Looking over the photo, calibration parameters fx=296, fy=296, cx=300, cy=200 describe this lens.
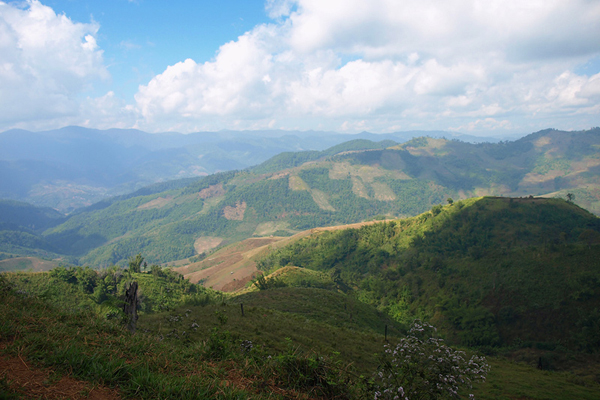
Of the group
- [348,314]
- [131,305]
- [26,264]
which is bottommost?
[26,264]

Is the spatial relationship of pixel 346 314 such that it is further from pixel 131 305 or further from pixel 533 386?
pixel 131 305

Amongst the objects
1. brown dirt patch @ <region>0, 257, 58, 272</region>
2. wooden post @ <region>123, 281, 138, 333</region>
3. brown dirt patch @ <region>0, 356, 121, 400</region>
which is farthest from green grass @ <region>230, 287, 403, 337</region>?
brown dirt patch @ <region>0, 257, 58, 272</region>

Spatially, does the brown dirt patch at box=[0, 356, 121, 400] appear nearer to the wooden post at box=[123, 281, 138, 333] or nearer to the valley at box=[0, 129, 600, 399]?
the valley at box=[0, 129, 600, 399]

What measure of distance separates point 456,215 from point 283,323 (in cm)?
5728

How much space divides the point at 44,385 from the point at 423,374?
6.50 meters

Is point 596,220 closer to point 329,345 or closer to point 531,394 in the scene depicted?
point 531,394

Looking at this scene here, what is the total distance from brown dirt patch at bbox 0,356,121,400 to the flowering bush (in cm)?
460

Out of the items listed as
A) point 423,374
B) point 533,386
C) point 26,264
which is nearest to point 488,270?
point 533,386

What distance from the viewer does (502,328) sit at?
111 feet

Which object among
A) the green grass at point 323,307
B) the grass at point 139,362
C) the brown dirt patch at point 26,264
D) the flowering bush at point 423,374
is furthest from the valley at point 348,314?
the brown dirt patch at point 26,264

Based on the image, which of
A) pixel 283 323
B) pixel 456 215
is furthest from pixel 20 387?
pixel 456 215

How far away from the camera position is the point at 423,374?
5.95 meters

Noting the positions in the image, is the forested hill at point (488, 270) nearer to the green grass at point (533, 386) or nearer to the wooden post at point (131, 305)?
the green grass at point (533, 386)

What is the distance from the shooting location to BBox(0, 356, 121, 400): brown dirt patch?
4.16m
